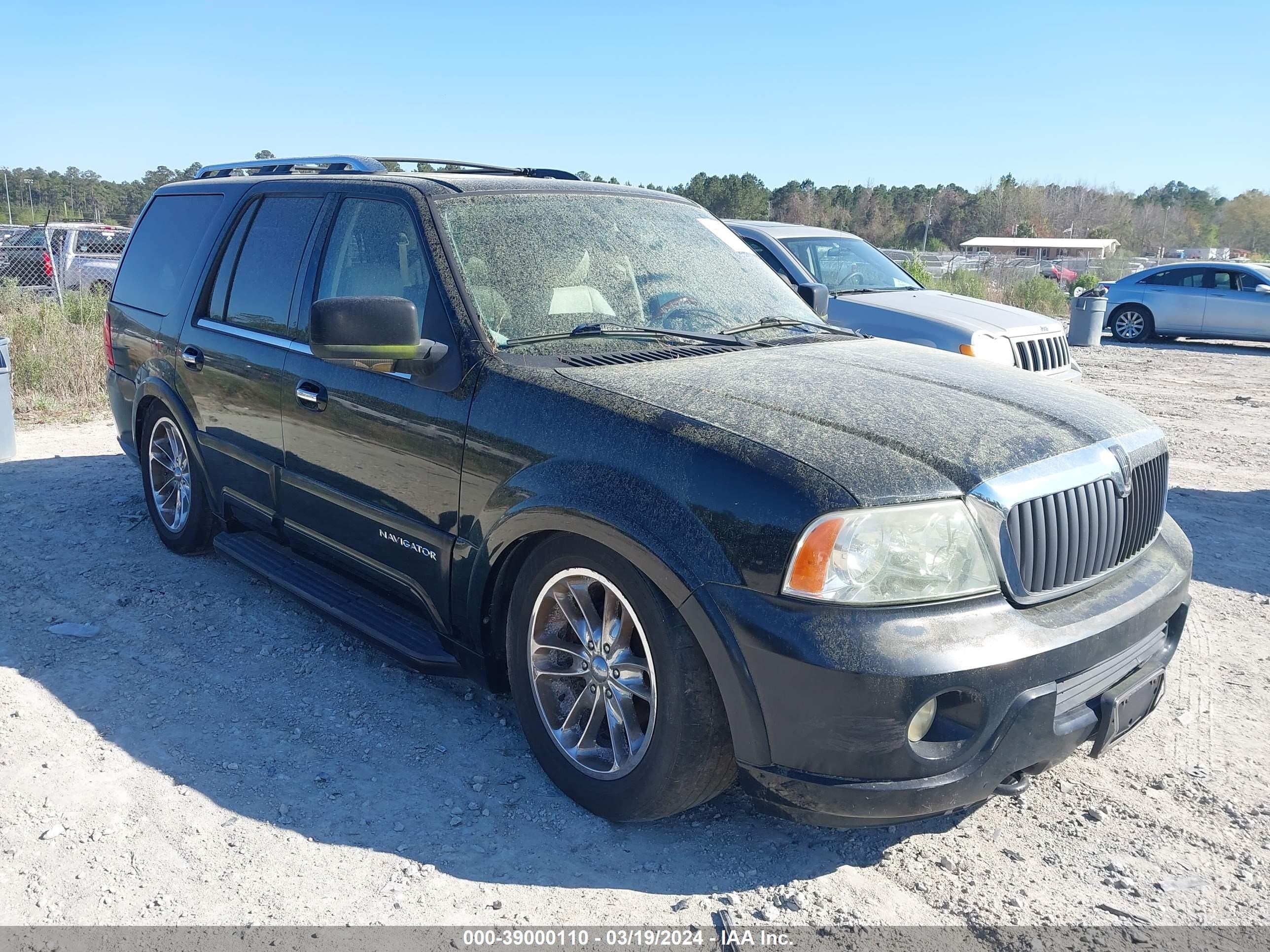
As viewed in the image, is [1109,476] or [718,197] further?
[718,197]

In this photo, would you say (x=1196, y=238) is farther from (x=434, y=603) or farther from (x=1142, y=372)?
(x=434, y=603)

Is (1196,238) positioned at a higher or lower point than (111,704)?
higher

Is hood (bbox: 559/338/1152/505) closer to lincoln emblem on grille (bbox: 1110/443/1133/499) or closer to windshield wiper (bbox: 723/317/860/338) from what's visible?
lincoln emblem on grille (bbox: 1110/443/1133/499)

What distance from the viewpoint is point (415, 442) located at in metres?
3.61

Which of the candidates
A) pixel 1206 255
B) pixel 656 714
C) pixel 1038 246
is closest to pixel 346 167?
pixel 656 714

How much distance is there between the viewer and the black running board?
144 inches

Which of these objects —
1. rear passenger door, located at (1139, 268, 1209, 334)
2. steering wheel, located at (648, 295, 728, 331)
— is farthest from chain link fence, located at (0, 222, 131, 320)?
rear passenger door, located at (1139, 268, 1209, 334)

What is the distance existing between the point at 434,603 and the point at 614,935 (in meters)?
1.39

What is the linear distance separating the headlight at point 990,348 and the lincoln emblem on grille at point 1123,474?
5.16 m

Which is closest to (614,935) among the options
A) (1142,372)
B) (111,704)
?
(111,704)

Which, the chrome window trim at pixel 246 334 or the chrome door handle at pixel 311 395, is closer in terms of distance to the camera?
the chrome door handle at pixel 311 395

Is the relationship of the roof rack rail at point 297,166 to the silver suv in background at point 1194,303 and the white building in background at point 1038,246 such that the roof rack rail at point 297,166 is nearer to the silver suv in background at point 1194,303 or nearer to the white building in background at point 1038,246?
the silver suv in background at point 1194,303

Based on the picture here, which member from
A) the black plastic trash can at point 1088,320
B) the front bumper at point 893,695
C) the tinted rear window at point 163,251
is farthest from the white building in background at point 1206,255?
the front bumper at point 893,695

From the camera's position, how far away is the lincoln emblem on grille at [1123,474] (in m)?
3.08
